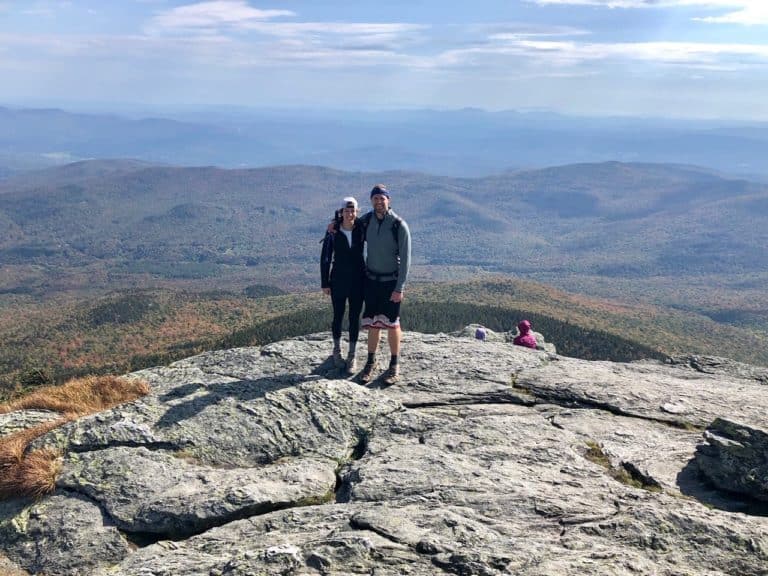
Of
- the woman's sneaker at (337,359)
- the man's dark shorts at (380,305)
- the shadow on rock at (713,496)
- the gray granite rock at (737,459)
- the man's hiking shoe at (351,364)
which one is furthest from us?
the woman's sneaker at (337,359)

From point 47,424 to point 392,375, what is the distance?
7.48 meters

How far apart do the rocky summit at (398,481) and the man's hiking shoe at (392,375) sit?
18 cm

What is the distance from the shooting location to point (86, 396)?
42.9 ft

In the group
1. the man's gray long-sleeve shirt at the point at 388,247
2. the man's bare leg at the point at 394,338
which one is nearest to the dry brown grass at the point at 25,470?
the man's bare leg at the point at 394,338

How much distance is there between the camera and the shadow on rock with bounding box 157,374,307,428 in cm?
1157

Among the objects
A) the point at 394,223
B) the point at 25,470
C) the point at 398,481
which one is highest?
the point at 394,223

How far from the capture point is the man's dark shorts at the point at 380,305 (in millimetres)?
13652

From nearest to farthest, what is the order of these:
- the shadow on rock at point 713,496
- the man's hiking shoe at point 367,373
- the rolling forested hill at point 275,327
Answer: the shadow on rock at point 713,496
the man's hiking shoe at point 367,373
the rolling forested hill at point 275,327

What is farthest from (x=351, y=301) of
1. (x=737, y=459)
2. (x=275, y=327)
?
(x=275, y=327)

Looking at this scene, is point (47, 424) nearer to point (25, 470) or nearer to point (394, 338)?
point (25, 470)

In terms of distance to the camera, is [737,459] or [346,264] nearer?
[737,459]

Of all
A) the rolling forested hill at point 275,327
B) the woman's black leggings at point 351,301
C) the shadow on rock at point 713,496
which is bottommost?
the rolling forested hill at point 275,327

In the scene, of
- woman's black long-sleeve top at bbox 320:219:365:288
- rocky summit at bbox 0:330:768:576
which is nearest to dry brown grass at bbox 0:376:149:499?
rocky summit at bbox 0:330:768:576

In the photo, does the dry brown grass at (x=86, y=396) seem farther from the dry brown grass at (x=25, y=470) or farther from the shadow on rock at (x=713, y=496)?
the shadow on rock at (x=713, y=496)
